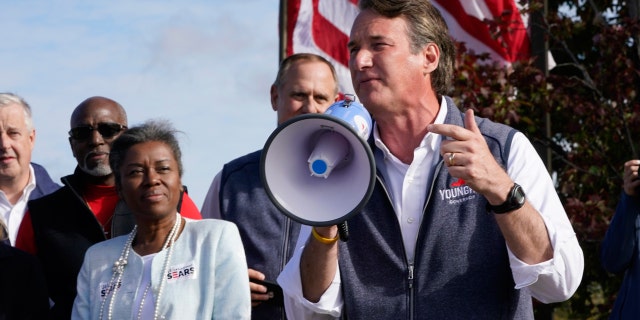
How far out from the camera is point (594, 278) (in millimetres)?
8383

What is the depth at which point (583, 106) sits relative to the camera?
8109 mm

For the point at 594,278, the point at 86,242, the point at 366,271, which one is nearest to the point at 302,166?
the point at 366,271

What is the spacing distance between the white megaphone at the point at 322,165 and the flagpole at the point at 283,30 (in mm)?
4882

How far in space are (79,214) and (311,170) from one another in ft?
6.84

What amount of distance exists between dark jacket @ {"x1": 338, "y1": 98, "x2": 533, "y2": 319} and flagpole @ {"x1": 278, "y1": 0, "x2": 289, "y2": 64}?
16.2 ft

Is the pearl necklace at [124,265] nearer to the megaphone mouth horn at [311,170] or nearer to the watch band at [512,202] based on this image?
the megaphone mouth horn at [311,170]

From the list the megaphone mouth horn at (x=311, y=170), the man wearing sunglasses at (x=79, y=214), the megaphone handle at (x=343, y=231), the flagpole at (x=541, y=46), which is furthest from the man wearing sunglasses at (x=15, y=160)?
the flagpole at (x=541, y=46)

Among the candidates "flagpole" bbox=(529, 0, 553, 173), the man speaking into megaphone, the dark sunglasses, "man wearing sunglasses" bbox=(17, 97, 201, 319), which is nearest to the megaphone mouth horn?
the man speaking into megaphone

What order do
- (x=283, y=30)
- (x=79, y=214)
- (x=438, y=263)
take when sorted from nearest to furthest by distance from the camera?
(x=438, y=263) → (x=79, y=214) → (x=283, y=30)

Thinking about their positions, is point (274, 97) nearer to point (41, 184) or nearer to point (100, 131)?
point (100, 131)

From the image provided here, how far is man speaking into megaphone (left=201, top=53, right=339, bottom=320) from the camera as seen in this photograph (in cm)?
512

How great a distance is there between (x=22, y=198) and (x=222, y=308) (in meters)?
2.03

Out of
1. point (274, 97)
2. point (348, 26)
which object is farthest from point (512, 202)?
point (348, 26)

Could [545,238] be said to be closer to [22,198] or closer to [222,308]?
[222,308]
